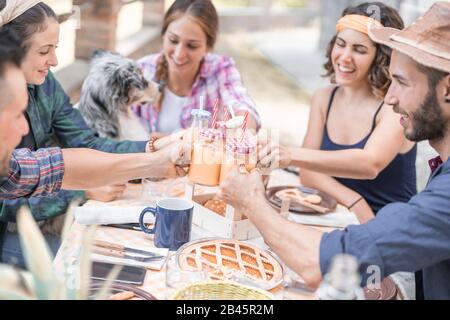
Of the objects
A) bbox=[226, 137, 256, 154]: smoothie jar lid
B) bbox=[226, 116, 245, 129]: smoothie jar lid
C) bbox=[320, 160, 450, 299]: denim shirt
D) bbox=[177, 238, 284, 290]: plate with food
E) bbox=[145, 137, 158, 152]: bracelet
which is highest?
bbox=[226, 116, 245, 129]: smoothie jar lid

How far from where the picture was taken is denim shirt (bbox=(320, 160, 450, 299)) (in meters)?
1.52

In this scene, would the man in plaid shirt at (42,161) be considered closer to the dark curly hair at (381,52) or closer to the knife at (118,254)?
the knife at (118,254)

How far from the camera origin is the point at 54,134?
272cm

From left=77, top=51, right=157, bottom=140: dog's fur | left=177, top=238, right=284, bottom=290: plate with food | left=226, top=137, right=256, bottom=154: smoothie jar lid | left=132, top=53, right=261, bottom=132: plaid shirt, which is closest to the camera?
left=177, top=238, right=284, bottom=290: plate with food

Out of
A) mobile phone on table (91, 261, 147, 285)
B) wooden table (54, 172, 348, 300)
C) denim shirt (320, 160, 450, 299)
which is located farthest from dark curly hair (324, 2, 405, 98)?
mobile phone on table (91, 261, 147, 285)

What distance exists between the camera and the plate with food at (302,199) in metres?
2.38

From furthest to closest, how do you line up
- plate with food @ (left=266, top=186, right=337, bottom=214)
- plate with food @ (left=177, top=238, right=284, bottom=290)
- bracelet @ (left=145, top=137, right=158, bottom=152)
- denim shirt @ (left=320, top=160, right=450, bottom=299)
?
Result: bracelet @ (left=145, top=137, right=158, bottom=152) < plate with food @ (left=266, top=186, right=337, bottom=214) < plate with food @ (left=177, top=238, right=284, bottom=290) < denim shirt @ (left=320, top=160, right=450, bottom=299)

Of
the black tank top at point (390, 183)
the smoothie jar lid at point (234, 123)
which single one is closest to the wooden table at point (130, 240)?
the smoothie jar lid at point (234, 123)

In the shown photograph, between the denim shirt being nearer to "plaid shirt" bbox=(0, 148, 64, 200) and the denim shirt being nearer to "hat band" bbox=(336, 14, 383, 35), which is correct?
"plaid shirt" bbox=(0, 148, 64, 200)

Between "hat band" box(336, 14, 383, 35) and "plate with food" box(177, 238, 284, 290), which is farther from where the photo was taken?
"hat band" box(336, 14, 383, 35)

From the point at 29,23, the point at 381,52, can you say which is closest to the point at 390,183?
the point at 381,52

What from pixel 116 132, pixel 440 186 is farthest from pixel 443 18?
pixel 116 132

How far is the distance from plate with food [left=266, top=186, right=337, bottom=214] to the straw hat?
853 millimetres

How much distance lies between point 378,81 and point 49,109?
158cm
